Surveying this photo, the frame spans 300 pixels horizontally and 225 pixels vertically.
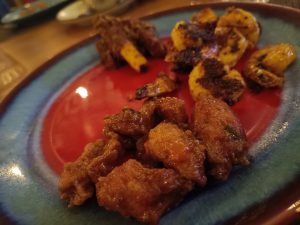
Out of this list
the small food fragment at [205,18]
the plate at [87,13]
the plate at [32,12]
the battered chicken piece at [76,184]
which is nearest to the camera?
the battered chicken piece at [76,184]

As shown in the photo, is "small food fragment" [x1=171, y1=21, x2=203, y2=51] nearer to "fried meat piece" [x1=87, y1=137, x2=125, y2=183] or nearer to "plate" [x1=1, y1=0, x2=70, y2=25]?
"fried meat piece" [x1=87, y1=137, x2=125, y2=183]

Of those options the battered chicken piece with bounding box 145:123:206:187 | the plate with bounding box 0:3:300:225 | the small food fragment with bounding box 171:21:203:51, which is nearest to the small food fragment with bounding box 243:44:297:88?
the plate with bounding box 0:3:300:225

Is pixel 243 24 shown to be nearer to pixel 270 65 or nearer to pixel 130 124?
pixel 270 65

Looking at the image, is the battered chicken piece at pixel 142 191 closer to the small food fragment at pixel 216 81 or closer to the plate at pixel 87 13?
the small food fragment at pixel 216 81

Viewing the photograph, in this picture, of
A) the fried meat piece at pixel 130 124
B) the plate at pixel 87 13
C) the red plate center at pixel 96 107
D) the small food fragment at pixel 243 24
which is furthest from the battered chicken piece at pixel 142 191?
the plate at pixel 87 13

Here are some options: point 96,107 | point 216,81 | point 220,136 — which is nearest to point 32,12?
point 96,107

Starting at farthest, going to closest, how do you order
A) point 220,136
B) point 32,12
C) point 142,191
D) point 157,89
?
point 32,12 < point 157,89 < point 220,136 < point 142,191
